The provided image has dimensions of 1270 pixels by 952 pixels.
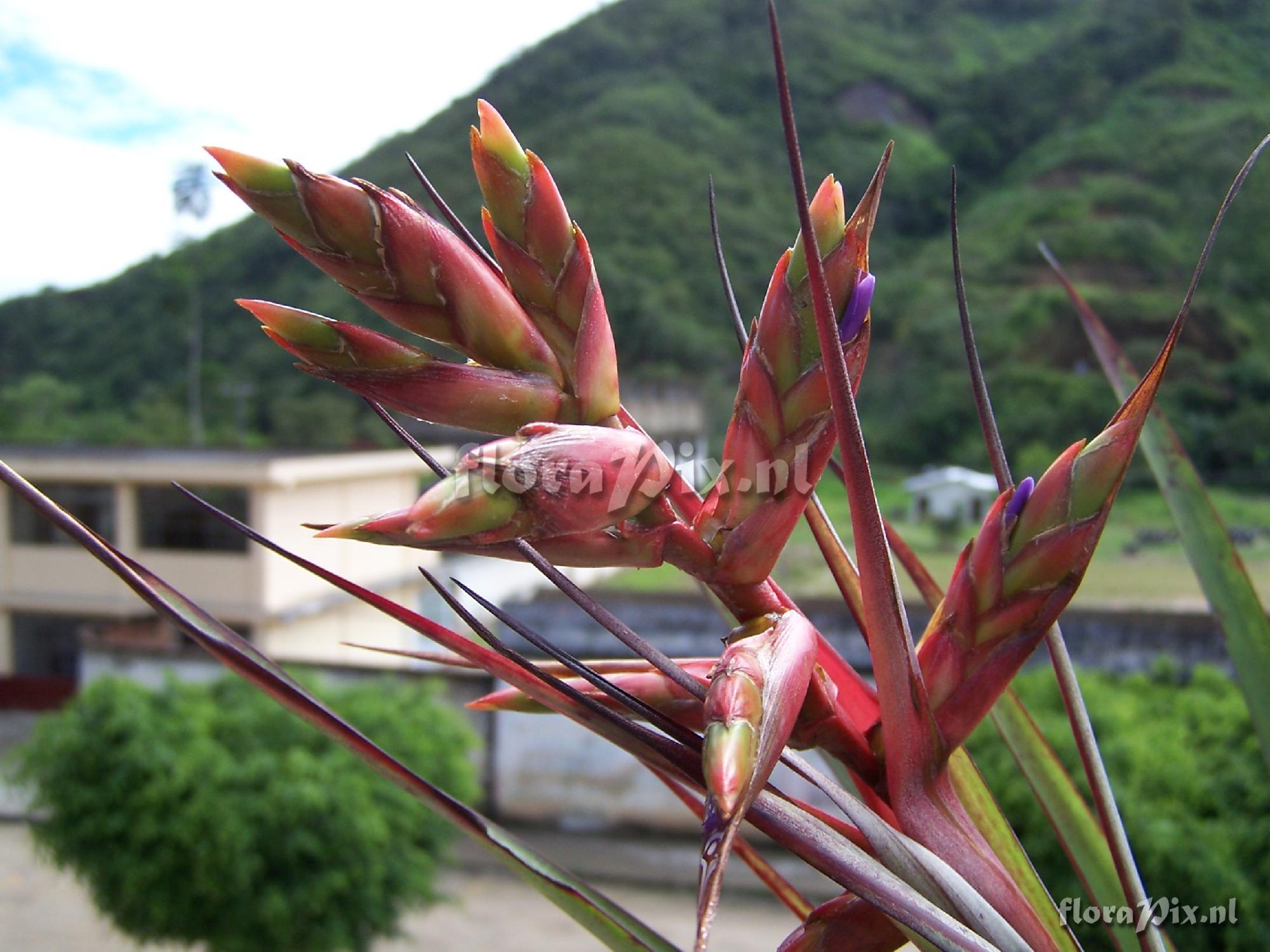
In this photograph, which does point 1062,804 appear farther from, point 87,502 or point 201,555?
point 87,502

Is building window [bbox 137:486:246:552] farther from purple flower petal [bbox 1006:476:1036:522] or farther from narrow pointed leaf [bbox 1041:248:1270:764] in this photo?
purple flower petal [bbox 1006:476:1036:522]

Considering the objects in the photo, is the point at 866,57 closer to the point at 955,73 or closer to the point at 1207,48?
the point at 955,73

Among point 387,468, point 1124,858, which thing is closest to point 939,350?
point 387,468

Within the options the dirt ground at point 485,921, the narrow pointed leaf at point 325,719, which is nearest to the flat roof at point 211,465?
the dirt ground at point 485,921

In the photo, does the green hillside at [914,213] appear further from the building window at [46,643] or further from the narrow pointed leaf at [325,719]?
the narrow pointed leaf at [325,719]

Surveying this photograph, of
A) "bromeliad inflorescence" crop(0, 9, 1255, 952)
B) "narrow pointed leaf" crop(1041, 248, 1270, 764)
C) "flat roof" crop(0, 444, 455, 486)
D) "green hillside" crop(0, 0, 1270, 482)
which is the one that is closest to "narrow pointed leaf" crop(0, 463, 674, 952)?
"bromeliad inflorescence" crop(0, 9, 1255, 952)

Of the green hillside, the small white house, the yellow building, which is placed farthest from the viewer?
the small white house

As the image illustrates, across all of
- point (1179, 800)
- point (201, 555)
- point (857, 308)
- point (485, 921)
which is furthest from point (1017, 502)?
point (201, 555)
